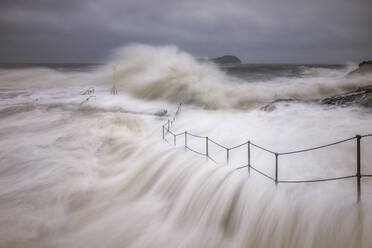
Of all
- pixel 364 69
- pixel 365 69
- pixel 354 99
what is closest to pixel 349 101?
pixel 354 99

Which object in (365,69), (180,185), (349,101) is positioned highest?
(365,69)

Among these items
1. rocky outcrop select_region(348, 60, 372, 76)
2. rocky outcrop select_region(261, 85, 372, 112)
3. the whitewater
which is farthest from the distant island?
the whitewater

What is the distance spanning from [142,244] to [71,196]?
2.22 metres

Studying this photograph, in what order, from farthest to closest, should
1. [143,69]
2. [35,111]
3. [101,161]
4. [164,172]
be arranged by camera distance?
[143,69]
[35,111]
[101,161]
[164,172]

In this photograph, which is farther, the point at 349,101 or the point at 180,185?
the point at 349,101

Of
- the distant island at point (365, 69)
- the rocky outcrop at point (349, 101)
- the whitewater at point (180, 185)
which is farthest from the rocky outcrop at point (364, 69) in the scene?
the whitewater at point (180, 185)

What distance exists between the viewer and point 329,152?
5629 mm

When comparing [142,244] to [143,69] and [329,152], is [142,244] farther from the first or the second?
[143,69]

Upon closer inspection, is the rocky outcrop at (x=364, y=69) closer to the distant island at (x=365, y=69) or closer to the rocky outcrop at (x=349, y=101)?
the distant island at (x=365, y=69)

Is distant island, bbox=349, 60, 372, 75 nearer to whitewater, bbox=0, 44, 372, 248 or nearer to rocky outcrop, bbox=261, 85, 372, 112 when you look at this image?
rocky outcrop, bbox=261, 85, 372, 112

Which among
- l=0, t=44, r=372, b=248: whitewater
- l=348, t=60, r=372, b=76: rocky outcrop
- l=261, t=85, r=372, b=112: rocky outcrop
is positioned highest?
l=348, t=60, r=372, b=76: rocky outcrop

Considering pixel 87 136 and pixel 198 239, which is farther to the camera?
pixel 87 136

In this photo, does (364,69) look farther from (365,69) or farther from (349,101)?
(349,101)

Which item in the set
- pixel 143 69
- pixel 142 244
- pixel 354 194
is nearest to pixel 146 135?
pixel 142 244
